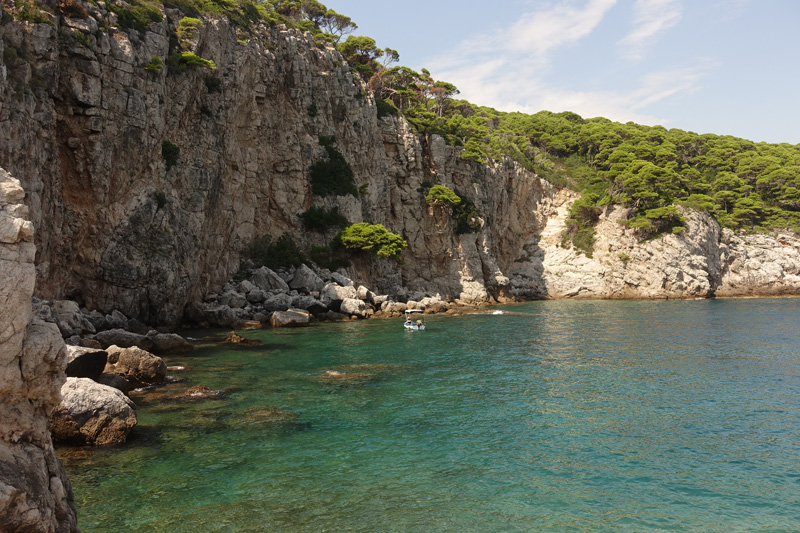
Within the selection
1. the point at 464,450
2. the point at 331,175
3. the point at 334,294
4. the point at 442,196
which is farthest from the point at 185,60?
the point at 464,450

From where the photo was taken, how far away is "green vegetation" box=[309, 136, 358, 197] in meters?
54.3

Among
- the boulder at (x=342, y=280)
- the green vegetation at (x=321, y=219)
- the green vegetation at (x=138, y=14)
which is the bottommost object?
the boulder at (x=342, y=280)

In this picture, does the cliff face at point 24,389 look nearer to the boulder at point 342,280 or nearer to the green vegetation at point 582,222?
the boulder at point 342,280

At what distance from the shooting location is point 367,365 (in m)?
24.1

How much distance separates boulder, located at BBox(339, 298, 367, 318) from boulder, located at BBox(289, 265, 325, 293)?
3.53m

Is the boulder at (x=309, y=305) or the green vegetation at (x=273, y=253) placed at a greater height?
the green vegetation at (x=273, y=253)

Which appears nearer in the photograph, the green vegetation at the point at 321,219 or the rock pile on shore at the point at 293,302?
the rock pile on shore at the point at 293,302

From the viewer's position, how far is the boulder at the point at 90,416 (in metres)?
12.8

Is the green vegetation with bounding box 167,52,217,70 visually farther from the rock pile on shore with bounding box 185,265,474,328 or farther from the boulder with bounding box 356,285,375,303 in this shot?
the boulder with bounding box 356,285,375,303

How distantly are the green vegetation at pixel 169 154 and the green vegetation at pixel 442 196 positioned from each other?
109 ft

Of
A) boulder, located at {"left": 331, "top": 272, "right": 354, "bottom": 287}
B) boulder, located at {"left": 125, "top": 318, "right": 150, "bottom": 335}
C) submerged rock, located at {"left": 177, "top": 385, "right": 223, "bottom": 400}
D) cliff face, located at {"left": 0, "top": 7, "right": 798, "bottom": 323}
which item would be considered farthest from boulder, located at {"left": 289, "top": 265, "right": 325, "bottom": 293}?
submerged rock, located at {"left": 177, "top": 385, "right": 223, "bottom": 400}

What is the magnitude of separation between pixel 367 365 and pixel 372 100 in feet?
148

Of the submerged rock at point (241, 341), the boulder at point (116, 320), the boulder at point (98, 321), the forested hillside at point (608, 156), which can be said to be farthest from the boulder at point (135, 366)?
the forested hillside at point (608, 156)

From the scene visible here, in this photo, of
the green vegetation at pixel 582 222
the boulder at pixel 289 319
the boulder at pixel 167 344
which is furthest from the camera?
the green vegetation at pixel 582 222
